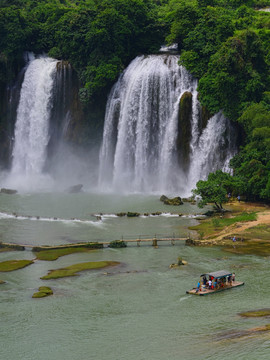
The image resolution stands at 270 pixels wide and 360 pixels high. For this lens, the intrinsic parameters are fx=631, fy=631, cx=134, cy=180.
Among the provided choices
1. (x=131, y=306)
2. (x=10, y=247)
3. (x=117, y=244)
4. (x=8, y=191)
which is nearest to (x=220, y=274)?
(x=131, y=306)

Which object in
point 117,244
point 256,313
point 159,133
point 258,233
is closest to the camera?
point 256,313

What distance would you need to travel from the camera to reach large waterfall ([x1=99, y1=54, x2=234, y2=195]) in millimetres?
62750

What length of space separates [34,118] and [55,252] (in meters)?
34.5

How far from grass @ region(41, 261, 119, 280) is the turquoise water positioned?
2.14 ft

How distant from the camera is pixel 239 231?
45688 millimetres

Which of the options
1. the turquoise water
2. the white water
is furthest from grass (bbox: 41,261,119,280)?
the white water

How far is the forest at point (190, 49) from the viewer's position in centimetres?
5584

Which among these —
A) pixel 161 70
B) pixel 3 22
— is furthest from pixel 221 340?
pixel 3 22

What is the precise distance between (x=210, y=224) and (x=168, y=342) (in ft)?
71.4

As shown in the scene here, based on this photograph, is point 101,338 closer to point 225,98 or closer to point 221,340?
point 221,340

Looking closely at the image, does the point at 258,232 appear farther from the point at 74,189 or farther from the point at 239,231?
the point at 74,189

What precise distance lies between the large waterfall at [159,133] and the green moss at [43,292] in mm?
29540

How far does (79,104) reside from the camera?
7225 cm

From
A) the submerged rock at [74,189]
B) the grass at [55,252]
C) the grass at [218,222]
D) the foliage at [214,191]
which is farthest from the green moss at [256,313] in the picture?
the submerged rock at [74,189]
